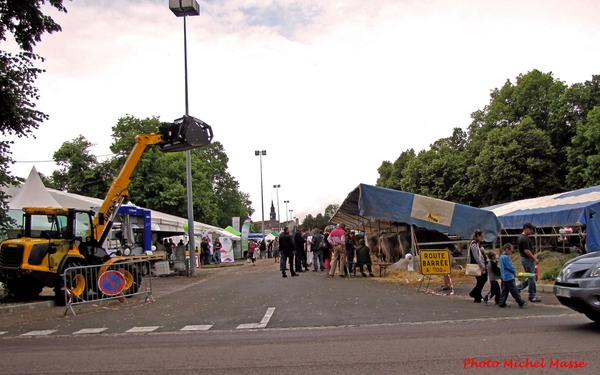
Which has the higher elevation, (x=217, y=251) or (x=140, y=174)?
(x=140, y=174)

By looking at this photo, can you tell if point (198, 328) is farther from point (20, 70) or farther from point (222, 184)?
point (222, 184)

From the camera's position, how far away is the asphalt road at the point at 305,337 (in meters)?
6.20

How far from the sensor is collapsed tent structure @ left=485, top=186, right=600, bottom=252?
737 inches

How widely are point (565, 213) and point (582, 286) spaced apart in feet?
48.4

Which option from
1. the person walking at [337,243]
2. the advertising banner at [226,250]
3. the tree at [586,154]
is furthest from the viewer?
the advertising banner at [226,250]

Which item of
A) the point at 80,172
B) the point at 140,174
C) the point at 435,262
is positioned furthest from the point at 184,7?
the point at 80,172

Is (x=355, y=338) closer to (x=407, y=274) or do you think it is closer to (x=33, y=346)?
(x=33, y=346)

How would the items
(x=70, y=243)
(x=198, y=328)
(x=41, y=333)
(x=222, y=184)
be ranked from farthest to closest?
(x=222, y=184) < (x=70, y=243) < (x=41, y=333) < (x=198, y=328)

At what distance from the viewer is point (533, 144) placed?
37719 mm

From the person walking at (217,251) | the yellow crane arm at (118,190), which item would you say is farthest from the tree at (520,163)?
the yellow crane arm at (118,190)

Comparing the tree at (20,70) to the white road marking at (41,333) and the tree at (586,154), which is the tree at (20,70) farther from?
the tree at (586,154)

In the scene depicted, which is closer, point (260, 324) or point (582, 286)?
point (582, 286)

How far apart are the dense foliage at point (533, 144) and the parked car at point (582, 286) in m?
28.1

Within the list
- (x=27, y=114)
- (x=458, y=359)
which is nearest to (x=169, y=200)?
(x=27, y=114)
